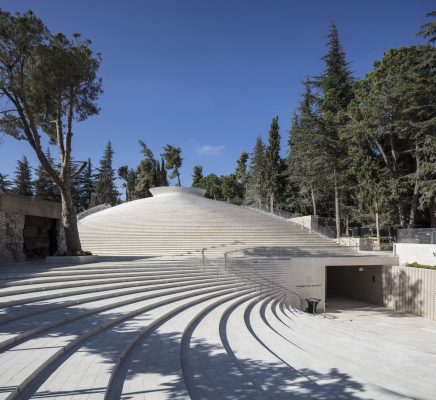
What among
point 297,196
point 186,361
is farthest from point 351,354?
point 297,196

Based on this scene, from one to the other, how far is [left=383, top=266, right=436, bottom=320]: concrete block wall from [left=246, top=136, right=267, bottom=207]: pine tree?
27.4m

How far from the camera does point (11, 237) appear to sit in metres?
11.8

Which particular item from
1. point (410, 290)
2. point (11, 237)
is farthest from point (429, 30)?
point (11, 237)

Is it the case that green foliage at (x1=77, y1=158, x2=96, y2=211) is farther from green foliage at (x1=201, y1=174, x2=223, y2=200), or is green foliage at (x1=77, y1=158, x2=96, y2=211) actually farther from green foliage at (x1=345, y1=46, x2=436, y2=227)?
green foliage at (x1=345, y1=46, x2=436, y2=227)

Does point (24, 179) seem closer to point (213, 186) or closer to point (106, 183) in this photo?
point (106, 183)

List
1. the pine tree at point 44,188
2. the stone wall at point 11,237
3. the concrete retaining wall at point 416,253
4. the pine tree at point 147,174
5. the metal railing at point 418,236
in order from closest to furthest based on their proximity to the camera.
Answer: the stone wall at point 11,237 → the concrete retaining wall at point 416,253 → the metal railing at point 418,236 → the pine tree at point 44,188 → the pine tree at point 147,174

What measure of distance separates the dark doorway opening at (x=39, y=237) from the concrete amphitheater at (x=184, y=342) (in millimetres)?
4780

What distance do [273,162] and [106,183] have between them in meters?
31.6

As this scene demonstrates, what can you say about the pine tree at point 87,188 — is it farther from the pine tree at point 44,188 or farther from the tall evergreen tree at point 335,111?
the tall evergreen tree at point 335,111

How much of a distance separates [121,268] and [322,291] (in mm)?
12209

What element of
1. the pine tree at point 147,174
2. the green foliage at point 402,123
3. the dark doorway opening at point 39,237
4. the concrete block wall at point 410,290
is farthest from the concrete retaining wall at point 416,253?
the pine tree at point 147,174

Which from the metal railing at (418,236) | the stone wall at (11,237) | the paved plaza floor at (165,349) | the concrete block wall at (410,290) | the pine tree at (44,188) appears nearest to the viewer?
the paved plaza floor at (165,349)

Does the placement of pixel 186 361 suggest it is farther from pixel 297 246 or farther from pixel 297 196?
pixel 297 196

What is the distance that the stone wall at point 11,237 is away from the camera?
37.5ft
